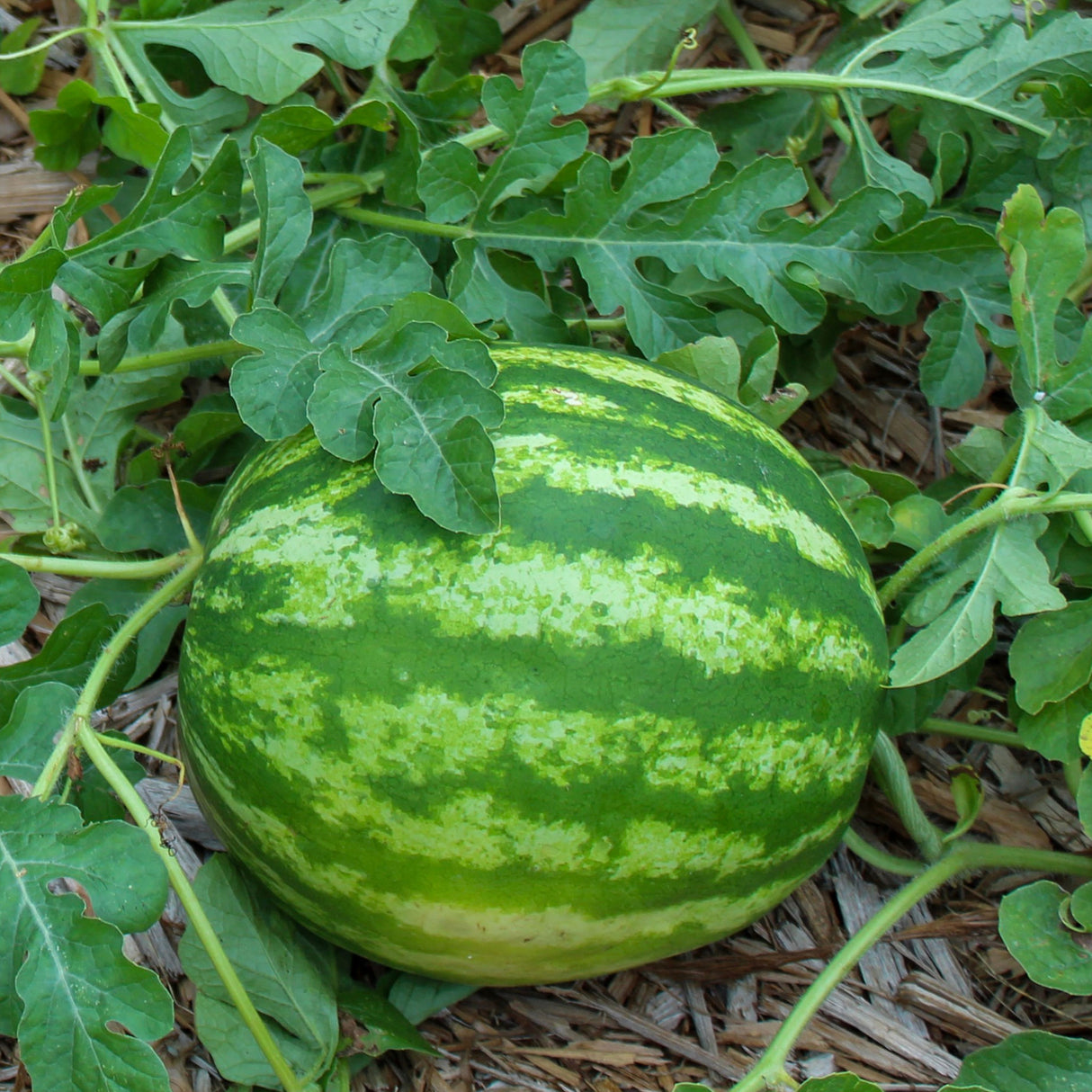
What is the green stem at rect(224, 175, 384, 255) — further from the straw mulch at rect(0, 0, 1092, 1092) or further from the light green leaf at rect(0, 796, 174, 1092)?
the light green leaf at rect(0, 796, 174, 1092)

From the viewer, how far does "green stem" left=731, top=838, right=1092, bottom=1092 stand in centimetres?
167

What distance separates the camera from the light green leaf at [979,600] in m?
1.63

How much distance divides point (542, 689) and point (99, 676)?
712 millimetres

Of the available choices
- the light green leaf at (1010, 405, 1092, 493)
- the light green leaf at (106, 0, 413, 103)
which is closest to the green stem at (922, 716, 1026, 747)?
the light green leaf at (1010, 405, 1092, 493)

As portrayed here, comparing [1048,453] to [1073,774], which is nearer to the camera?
[1048,453]

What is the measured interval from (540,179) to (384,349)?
56 cm

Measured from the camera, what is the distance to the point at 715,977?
2.09m

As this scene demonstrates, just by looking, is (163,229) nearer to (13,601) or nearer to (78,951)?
(13,601)

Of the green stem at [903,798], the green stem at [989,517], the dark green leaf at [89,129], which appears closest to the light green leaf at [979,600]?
the green stem at [989,517]

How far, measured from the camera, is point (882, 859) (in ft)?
6.70

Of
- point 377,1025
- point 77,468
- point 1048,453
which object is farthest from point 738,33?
point 377,1025

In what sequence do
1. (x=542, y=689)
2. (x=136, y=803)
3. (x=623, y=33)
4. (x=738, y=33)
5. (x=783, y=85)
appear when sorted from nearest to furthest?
(x=542, y=689)
(x=136, y=803)
(x=783, y=85)
(x=623, y=33)
(x=738, y=33)

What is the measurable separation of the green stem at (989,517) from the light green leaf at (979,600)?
0.03 meters

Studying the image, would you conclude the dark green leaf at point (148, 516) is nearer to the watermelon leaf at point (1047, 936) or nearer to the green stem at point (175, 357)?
the green stem at point (175, 357)
